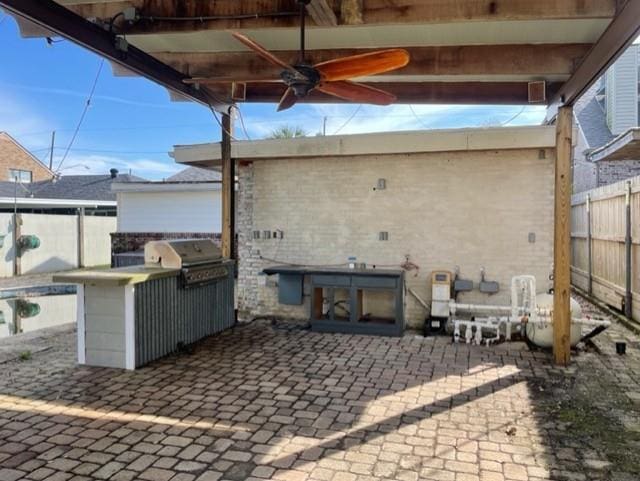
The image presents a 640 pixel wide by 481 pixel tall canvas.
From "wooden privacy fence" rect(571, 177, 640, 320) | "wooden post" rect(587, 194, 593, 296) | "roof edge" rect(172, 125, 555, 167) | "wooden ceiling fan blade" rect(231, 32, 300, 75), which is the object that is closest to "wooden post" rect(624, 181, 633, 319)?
"wooden privacy fence" rect(571, 177, 640, 320)

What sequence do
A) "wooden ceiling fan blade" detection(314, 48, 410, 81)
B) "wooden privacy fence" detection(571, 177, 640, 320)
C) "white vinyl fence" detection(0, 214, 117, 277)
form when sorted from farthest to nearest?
"white vinyl fence" detection(0, 214, 117, 277) → "wooden privacy fence" detection(571, 177, 640, 320) → "wooden ceiling fan blade" detection(314, 48, 410, 81)

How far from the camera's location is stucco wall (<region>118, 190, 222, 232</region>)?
14917mm

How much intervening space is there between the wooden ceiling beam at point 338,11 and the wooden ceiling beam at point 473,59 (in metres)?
0.60

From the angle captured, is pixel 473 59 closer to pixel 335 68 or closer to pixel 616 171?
pixel 335 68

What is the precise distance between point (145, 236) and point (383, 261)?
34.1ft

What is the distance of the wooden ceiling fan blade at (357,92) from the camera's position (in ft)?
Answer: 14.1

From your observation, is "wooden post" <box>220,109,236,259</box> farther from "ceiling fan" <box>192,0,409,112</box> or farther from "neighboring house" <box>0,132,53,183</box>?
"neighboring house" <box>0,132,53,183</box>

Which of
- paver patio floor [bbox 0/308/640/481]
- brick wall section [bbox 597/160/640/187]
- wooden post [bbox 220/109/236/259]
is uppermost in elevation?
brick wall section [bbox 597/160/640/187]

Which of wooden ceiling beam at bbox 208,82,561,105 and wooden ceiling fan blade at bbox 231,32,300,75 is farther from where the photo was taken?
wooden ceiling beam at bbox 208,82,561,105

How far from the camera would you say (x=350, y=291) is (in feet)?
22.1

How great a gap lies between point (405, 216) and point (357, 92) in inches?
120

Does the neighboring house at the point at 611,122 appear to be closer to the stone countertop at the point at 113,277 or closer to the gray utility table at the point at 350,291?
the gray utility table at the point at 350,291

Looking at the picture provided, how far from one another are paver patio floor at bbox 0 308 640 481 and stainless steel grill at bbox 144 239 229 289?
3.17 ft

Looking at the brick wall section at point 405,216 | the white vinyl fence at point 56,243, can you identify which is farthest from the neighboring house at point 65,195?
the brick wall section at point 405,216
